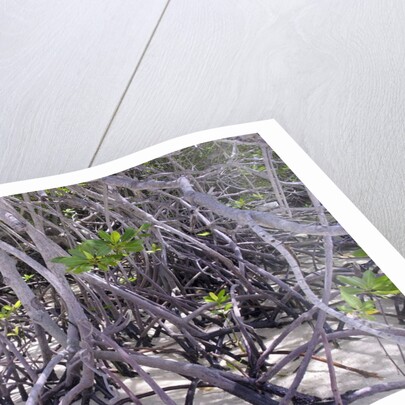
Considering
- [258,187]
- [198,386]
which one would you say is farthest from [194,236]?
[198,386]

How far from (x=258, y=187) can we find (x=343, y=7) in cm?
46

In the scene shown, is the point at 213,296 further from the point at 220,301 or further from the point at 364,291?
the point at 364,291

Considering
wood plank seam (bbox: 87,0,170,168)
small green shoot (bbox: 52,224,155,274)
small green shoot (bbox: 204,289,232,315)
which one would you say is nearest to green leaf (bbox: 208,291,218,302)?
small green shoot (bbox: 204,289,232,315)

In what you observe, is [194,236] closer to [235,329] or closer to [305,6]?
[235,329]

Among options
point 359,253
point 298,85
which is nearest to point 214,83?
point 298,85

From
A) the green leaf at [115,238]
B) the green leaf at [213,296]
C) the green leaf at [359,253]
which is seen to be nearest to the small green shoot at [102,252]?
the green leaf at [115,238]

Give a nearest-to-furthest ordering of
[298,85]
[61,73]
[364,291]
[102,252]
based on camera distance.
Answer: [364,291] → [102,252] → [298,85] → [61,73]

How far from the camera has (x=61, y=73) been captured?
1207 mm

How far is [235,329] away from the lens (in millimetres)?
869

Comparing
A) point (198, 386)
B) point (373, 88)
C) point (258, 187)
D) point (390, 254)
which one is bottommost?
point (198, 386)

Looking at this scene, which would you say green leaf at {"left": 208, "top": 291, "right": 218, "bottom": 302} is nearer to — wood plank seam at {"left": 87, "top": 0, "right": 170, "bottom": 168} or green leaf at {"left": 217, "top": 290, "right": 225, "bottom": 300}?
green leaf at {"left": 217, "top": 290, "right": 225, "bottom": 300}

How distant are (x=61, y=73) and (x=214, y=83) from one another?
267 millimetres

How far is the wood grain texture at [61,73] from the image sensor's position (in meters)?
1.04

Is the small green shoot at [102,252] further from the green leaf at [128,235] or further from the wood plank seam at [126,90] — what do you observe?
the wood plank seam at [126,90]
